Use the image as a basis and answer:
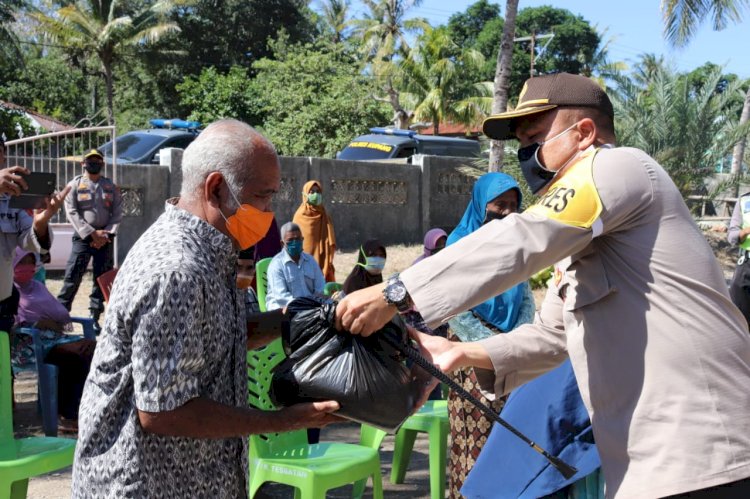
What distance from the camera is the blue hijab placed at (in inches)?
194

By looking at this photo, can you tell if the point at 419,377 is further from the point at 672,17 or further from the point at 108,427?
the point at 672,17

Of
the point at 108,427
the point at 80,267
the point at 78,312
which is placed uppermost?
the point at 108,427

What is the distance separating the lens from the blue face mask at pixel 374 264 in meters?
7.38

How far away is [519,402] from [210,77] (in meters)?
25.7

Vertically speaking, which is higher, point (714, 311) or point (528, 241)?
point (528, 241)

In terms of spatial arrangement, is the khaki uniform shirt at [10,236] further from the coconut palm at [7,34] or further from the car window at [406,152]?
the coconut palm at [7,34]

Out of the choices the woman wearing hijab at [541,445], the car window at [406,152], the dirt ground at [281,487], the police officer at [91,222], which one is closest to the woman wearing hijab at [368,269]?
the dirt ground at [281,487]

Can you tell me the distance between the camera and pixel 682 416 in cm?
216

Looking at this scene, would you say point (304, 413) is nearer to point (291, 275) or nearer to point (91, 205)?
point (291, 275)

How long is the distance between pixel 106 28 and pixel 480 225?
107 feet

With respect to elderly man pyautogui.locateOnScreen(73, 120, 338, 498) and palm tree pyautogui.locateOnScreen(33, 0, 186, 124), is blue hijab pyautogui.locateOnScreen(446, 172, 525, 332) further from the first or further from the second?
palm tree pyautogui.locateOnScreen(33, 0, 186, 124)

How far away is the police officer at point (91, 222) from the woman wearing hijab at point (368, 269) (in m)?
3.97

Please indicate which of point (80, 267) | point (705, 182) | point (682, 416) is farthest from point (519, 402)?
point (705, 182)

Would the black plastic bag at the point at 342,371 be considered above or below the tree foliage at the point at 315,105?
below
